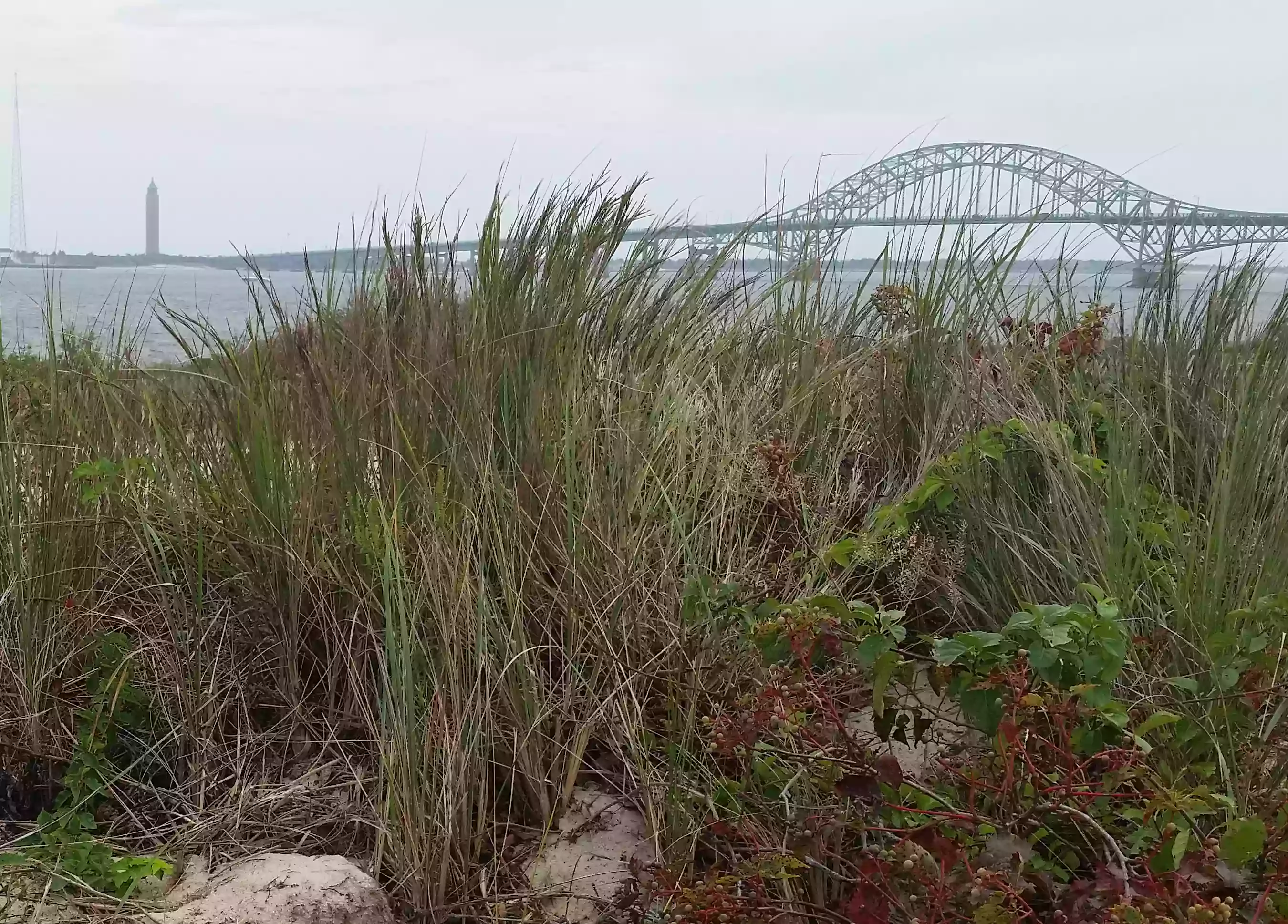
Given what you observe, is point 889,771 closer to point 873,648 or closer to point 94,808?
point 873,648

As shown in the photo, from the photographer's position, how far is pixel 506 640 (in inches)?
57.7

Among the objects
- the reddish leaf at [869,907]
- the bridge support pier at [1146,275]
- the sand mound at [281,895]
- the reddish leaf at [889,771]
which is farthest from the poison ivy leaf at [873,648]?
the bridge support pier at [1146,275]

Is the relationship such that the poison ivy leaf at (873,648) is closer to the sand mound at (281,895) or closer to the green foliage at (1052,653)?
the green foliage at (1052,653)

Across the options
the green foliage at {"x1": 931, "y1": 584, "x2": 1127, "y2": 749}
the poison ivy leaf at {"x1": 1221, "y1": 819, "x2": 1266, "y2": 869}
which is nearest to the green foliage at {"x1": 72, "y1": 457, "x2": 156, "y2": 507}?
the green foliage at {"x1": 931, "y1": 584, "x2": 1127, "y2": 749}

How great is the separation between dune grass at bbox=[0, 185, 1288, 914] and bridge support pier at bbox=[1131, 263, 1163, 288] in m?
0.89

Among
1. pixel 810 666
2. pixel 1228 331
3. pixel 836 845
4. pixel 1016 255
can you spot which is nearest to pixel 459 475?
pixel 810 666

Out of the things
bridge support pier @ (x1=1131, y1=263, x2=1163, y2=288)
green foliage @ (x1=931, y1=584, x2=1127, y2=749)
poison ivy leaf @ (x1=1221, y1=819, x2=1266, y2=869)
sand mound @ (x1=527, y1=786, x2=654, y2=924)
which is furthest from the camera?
bridge support pier @ (x1=1131, y1=263, x2=1163, y2=288)

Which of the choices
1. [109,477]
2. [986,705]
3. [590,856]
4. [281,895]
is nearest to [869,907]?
[986,705]

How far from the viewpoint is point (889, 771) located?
1.14 meters

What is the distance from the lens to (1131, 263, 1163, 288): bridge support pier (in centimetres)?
315

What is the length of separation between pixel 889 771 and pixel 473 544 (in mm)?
800

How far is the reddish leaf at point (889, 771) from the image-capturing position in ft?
3.73

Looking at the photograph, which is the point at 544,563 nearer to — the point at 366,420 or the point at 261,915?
the point at 366,420

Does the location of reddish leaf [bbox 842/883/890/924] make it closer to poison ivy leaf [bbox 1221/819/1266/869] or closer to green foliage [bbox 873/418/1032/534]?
poison ivy leaf [bbox 1221/819/1266/869]
